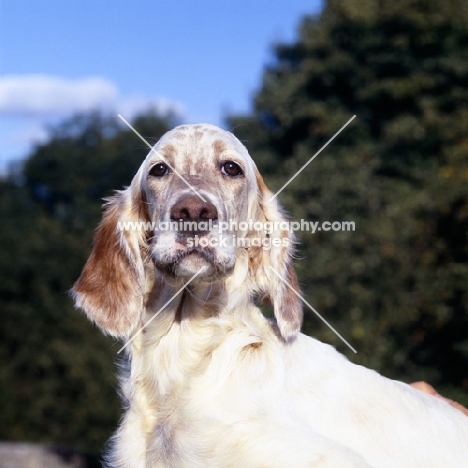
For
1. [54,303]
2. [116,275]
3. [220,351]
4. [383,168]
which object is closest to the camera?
[220,351]

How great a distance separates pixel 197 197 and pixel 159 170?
547 millimetres

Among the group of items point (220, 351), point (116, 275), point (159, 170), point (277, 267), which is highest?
point (159, 170)

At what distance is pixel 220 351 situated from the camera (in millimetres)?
3541

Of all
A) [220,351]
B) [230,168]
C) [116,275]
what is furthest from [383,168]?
[220,351]

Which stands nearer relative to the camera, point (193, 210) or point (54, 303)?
point (193, 210)

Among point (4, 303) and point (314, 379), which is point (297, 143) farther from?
point (314, 379)

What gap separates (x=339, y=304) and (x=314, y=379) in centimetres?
1191

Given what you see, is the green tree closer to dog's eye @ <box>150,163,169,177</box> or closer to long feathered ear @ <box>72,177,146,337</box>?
long feathered ear @ <box>72,177,146,337</box>

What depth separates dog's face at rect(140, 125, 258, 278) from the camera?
11.3ft

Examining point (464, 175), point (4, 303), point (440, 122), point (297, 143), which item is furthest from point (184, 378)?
point (4, 303)

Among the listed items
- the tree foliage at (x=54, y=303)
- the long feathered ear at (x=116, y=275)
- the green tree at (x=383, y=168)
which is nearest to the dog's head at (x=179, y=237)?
the long feathered ear at (x=116, y=275)

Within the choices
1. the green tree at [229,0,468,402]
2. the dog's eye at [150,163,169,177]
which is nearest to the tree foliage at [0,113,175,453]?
the green tree at [229,0,468,402]

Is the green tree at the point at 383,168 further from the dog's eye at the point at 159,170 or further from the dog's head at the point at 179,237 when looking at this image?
the dog's eye at the point at 159,170

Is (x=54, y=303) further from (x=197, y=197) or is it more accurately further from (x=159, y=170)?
(x=197, y=197)
